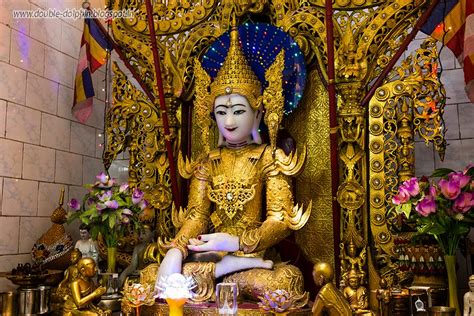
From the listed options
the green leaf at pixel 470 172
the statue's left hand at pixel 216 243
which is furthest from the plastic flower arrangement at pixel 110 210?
the green leaf at pixel 470 172

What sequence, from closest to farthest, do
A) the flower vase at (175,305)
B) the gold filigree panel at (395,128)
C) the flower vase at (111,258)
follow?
the flower vase at (175,305)
the gold filigree panel at (395,128)
the flower vase at (111,258)

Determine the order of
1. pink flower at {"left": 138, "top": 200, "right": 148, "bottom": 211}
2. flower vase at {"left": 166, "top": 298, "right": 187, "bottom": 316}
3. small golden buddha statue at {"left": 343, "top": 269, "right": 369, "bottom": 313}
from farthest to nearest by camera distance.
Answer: pink flower at {"left": 138, "top": 200, "right": 148, "bottom": 211} < small golden buddha statue at {"left": 343, "top": 269, "right": 369, "bottom": 313} < flower vase at {"left": 166, "top": 298, "right": 187, "bottom": 316}

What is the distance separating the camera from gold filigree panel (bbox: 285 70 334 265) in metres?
3.90

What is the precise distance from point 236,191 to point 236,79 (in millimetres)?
764

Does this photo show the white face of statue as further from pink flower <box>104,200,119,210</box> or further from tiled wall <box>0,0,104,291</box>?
tiled wall <box>0,0,104,291</box>

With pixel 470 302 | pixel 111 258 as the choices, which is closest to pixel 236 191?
pixel 111 258

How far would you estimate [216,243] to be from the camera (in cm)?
325

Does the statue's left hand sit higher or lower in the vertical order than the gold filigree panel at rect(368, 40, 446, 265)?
lower

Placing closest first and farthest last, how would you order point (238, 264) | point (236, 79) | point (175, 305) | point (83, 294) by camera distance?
point (175, 305) < point (83, 294) < point (238, 264) < point (236, 79)

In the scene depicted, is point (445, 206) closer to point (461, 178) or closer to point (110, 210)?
point (461, 178)

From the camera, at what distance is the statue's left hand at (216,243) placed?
3250mm

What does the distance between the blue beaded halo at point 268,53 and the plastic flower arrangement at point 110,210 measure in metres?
1.20

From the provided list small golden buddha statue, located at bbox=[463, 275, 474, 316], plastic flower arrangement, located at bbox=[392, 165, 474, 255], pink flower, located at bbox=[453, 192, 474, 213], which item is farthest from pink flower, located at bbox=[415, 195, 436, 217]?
small golden buddha statue, located at bbox=[463, 275, 474, 316]

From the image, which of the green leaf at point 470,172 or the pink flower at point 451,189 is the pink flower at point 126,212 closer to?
the pink flower at point 451,189
